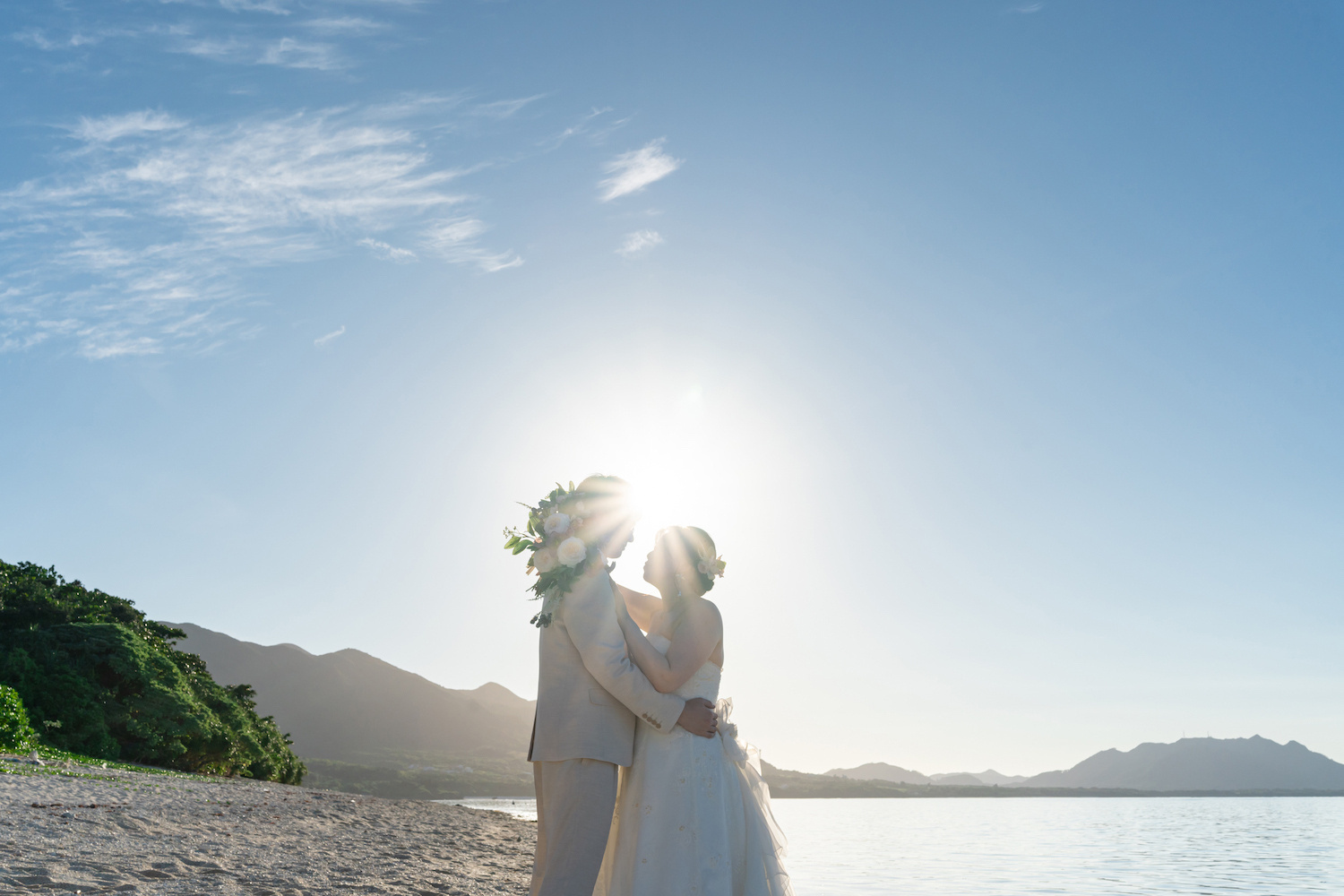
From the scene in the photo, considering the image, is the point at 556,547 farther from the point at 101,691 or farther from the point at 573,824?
the point at 101,691

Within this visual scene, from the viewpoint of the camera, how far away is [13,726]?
58.5ft

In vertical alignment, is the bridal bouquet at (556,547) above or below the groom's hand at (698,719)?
above

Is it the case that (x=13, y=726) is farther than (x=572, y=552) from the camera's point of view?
Yes

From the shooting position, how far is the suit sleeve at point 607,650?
4938mm

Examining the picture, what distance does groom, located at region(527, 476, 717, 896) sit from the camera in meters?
4.83

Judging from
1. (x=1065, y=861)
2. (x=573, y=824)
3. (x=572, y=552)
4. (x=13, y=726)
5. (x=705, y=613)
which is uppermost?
(x=572, y=552)

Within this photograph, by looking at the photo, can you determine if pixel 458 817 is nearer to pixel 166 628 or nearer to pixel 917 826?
pixel 166 628

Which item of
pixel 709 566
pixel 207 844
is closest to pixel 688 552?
pixel 709 566

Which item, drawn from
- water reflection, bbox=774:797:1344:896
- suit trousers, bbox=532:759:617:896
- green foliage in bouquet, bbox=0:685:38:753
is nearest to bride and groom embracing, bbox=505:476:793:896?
suit trousers, bbox=532:759:617:896

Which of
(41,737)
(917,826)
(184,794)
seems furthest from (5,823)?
(917,826)

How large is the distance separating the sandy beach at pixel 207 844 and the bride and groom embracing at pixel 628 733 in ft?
16.1

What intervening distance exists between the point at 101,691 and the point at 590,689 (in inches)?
1007

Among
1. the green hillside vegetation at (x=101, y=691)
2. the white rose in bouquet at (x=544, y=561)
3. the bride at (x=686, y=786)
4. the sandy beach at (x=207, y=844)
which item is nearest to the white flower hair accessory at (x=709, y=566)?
the bride at (x=686, y=786)

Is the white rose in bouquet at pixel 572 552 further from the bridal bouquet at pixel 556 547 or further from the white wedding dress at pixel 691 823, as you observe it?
the white wedding dress at pixel 691 823
